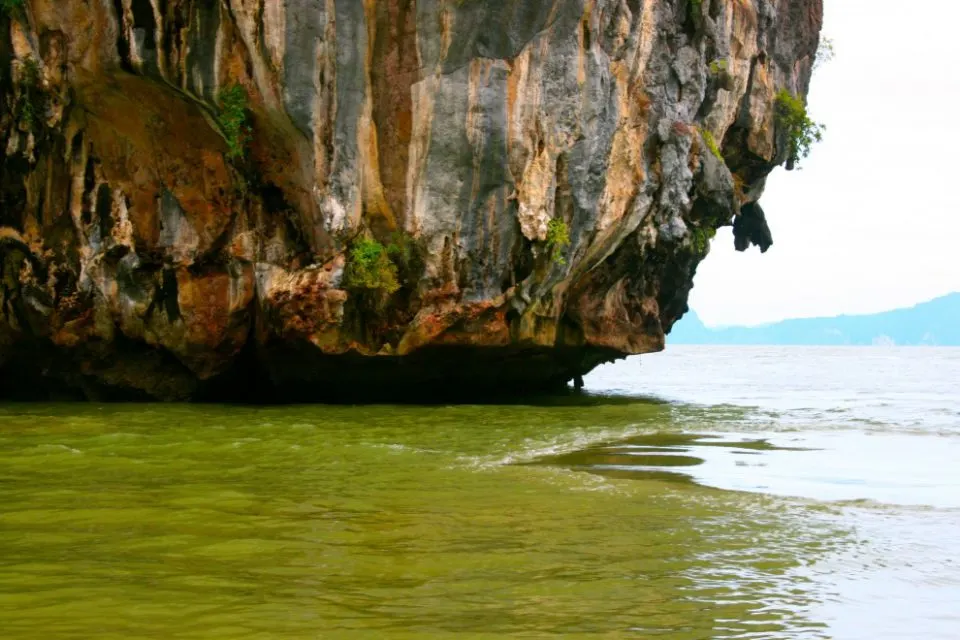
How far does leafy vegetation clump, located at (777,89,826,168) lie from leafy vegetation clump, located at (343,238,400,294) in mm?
10657

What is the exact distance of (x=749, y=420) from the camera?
45.4 ft

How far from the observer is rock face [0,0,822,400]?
13406mm

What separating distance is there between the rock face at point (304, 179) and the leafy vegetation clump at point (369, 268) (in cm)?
3

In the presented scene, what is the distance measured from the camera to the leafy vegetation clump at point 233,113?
13.4m

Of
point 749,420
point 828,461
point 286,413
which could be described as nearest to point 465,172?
point 286,413

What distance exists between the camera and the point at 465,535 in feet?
17.5

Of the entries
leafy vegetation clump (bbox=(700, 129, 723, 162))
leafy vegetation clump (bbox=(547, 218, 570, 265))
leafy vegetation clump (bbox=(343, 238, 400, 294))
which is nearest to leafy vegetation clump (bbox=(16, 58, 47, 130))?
leafy vegetation clump (bbox=(343, 238, 400, 294))

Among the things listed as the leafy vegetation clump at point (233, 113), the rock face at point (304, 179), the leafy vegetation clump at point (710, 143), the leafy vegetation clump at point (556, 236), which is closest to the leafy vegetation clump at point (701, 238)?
the leafy vegetation clump at point (710, 143)

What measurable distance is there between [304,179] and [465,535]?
9.62 meters

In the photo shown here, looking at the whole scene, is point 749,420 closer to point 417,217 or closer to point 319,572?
point 417,217

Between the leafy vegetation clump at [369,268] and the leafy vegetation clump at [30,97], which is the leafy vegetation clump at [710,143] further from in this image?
the leafy vegetation clump at [30,97]

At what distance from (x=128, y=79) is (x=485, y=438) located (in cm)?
739

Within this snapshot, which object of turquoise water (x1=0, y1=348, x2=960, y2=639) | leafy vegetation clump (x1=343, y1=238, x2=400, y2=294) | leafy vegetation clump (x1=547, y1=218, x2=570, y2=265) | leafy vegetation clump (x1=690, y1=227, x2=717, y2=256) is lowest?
turquoise water (x1=0, y1=348, x2=960, y2=639)

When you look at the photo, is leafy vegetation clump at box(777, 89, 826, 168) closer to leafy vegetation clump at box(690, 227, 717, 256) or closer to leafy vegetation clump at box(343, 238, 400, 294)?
leafy vegetation clump at box(690, 227, 717, 256)
